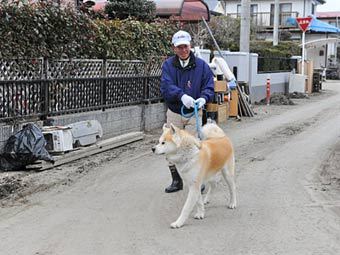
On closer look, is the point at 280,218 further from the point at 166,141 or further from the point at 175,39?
the point at 175,39

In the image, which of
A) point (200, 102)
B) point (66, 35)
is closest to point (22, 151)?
point (66, 35)

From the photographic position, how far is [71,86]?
1016cm

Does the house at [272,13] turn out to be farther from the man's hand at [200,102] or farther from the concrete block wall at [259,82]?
the man's hand at [200,102]

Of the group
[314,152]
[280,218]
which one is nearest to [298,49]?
[314,152]

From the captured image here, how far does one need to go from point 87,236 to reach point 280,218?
2145 millimetres

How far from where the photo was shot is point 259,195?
695 centimetres

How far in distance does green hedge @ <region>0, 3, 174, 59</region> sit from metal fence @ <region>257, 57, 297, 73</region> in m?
9.19

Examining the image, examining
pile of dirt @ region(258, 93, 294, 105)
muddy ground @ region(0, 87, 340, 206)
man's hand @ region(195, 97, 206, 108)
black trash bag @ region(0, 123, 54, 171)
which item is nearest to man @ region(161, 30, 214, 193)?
man's hand @ region(195, 97, 206, 108)

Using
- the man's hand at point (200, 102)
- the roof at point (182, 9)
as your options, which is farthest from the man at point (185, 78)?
the roof at point (182, 9)

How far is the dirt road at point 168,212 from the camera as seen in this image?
5.07 metres

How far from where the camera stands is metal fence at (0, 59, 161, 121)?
28.5 feet

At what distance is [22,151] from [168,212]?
304 centimetres

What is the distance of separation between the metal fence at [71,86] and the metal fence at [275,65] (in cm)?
936

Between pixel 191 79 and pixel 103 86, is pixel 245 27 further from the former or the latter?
pixel 191 79
